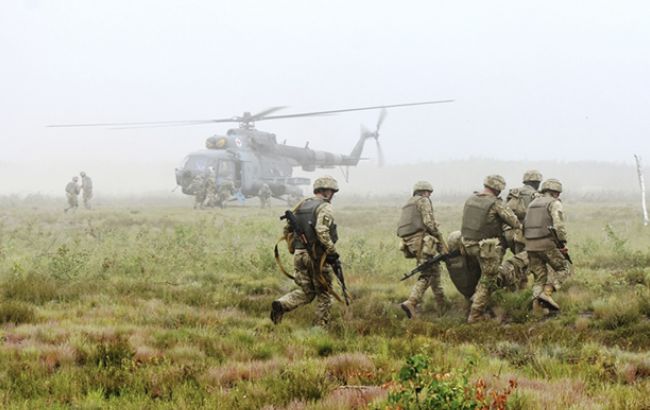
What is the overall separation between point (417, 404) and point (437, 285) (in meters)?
5.66

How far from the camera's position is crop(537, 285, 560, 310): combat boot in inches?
318

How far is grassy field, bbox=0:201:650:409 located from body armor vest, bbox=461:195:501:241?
111 cm

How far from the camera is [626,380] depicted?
506cm

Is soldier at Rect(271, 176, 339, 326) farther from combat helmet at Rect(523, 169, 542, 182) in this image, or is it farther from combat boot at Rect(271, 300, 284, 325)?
combat helmet at Rect(523, 169, 542, 182)

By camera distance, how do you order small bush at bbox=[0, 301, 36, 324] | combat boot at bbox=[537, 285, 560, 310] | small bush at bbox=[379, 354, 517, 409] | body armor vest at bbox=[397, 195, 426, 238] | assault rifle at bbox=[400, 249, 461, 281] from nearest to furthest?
small bush at bbox=[379, 354, 517, 409] < small bush at bbox=[0, 301, 36, 324] < combat boot at bbox=[537, 285, 560, 310] < assault rifle at bbox=[400, 249, 461, 281] < body armor vest at bbox=[397, 195, 426, 238]

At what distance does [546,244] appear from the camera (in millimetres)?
8258

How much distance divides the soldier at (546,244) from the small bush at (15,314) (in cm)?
700

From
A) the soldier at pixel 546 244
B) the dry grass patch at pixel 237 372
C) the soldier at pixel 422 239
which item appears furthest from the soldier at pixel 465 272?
the dry grass patch at pixel 237 372

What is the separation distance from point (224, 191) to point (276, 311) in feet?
73.4

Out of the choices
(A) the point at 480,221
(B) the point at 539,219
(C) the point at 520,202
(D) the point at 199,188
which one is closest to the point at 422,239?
(A) the point at 480,221

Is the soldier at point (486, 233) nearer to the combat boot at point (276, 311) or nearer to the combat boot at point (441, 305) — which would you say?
the combat boot at point (441, 305)

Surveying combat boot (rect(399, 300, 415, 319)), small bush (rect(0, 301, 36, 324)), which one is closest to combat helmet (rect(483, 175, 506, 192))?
combat boot (rect(399, 300, 415, 319))

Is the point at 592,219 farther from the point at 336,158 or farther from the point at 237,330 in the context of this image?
the point at 237,330

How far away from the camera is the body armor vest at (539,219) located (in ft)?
27.1
